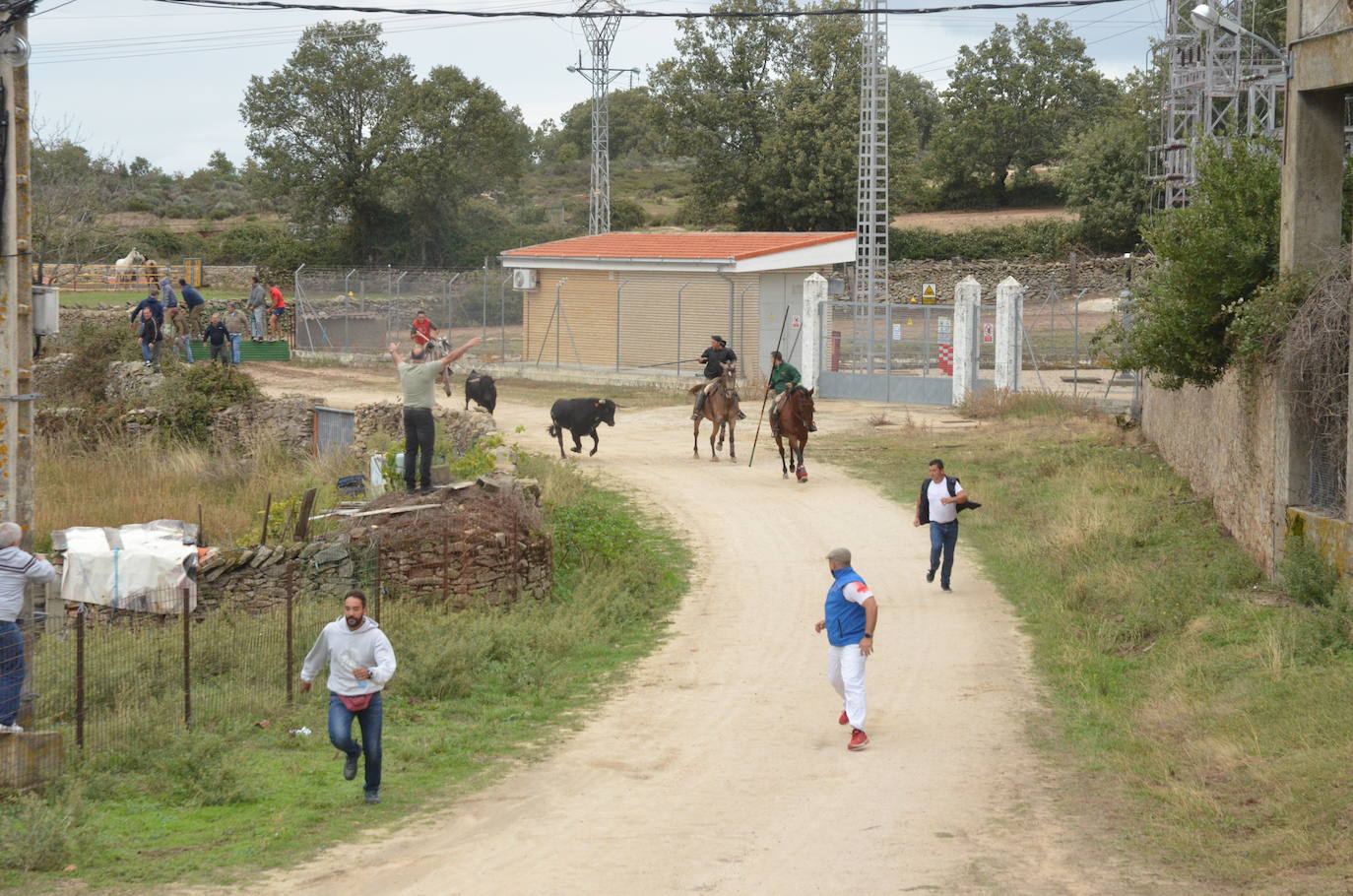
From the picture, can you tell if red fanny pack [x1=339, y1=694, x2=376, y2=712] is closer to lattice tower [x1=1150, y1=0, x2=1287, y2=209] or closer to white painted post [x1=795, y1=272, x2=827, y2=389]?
white painted post [x1=795, y1=272, x2=827, y2=389]

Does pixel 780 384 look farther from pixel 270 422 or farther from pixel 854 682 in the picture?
pixel 854 682

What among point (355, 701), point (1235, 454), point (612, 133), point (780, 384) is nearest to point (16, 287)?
point (355, 701)

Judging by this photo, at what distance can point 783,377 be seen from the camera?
2348cm

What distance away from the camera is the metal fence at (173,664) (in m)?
10.9

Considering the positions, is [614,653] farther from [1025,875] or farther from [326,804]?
[1025,875]

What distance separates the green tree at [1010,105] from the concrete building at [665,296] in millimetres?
39284

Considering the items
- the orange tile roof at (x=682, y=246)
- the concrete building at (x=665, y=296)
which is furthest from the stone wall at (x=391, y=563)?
the orange tile roof at (x=682, y=246)

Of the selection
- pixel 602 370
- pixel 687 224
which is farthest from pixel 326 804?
pixel 687 224

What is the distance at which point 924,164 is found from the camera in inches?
3243

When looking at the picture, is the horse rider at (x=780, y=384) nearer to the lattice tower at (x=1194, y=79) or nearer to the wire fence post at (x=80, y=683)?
the lattice tower at (x=1194, y=79)

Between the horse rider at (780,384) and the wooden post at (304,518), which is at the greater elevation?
the horse rider at (780,384)

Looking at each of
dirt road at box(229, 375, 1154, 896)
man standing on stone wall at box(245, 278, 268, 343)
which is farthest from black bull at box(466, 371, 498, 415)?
man standing on stone wall at box(245, 278, 268, 343)

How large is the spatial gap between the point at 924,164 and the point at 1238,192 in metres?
67.5

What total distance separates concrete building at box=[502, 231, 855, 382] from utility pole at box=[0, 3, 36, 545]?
1016 inches
